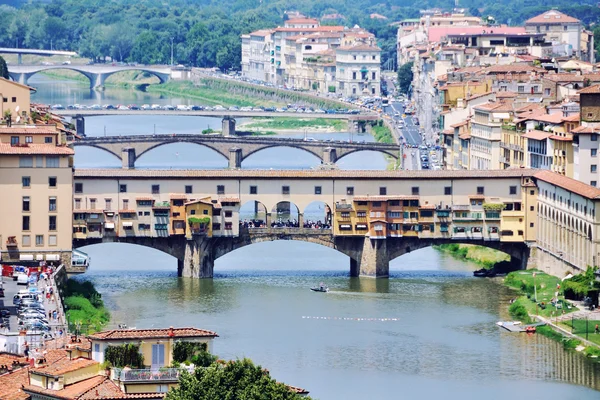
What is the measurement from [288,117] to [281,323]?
6909 cm

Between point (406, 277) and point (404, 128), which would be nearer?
point (406, 277)

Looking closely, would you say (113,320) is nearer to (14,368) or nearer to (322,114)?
(14,368)

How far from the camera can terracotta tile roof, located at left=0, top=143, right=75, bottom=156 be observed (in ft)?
202

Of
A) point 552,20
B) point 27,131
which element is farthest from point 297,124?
point 27,131

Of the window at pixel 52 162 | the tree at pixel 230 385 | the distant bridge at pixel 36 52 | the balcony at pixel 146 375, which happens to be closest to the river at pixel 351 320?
the window at pixel 52 162

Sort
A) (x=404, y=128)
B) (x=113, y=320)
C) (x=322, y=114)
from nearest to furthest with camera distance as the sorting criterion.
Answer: (x=113, y=320), (x=404, y=128), (x=322, y=114)

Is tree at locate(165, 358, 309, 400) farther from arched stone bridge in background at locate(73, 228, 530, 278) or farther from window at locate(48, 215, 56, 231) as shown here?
arched stone bridge in background at locate(73, 228, 530, 278)

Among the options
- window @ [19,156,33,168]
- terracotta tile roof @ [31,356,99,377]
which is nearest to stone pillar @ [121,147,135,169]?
window @ [19,156,33,168]

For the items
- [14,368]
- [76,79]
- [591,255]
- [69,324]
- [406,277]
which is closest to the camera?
[14,368]

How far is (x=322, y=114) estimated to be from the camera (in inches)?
4798

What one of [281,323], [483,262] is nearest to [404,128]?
[483,262]

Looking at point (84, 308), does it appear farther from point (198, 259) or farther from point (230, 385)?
point (230, 385)

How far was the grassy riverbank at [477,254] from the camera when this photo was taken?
70.4 m

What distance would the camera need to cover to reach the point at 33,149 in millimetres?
61688
